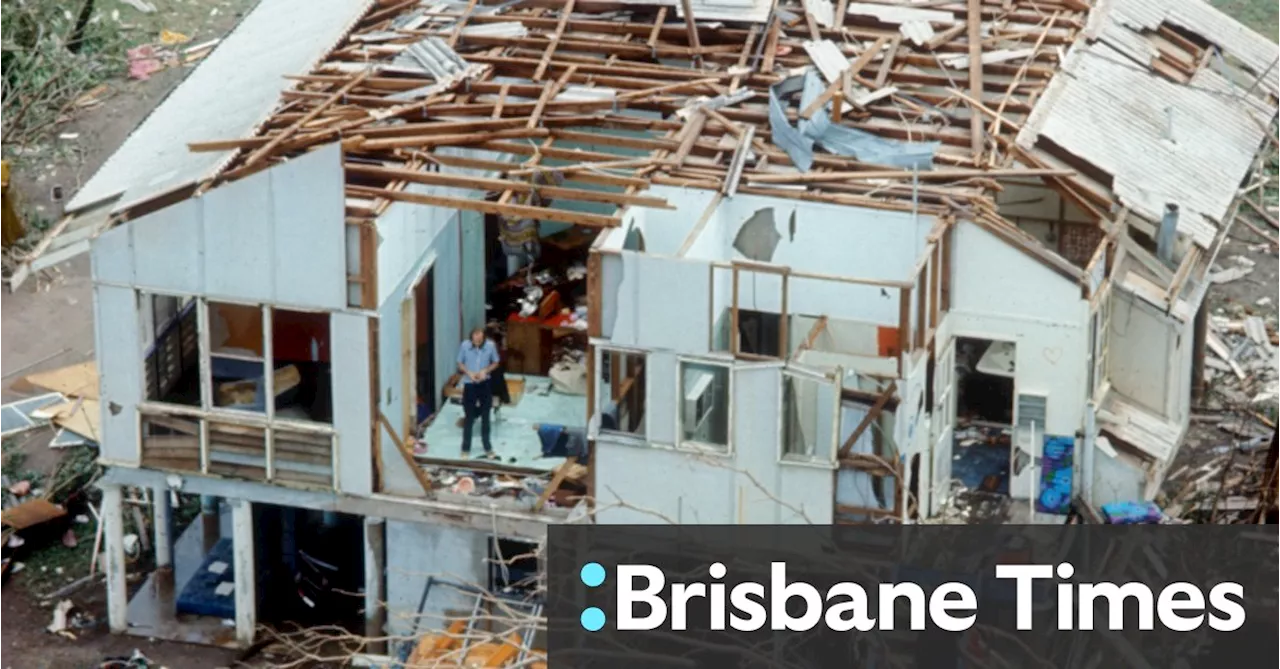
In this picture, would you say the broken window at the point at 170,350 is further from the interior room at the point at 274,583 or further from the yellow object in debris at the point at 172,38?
the yellow object in debris at the point at 172,38

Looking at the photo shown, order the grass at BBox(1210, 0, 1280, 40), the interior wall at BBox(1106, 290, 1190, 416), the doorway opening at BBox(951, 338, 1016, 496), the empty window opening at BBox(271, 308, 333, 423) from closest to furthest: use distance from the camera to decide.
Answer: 1. the empty window opening at BBox(271, 308, 333, 423)
2. the doorway opening at BBox(951, 338, 1016, 496)
3. the interior wall at BBox(1106, 290, 1190, 416)
4. the grass at BBox(1210, 0, 1280, 40)

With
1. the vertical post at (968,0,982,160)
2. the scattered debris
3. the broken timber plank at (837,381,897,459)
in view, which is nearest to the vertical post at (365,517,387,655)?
the scattered debris

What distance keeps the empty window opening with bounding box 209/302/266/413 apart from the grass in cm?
2682

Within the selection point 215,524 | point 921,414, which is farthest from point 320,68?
point 921,414

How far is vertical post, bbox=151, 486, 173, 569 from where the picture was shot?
34906 millimetres

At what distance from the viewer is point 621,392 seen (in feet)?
102

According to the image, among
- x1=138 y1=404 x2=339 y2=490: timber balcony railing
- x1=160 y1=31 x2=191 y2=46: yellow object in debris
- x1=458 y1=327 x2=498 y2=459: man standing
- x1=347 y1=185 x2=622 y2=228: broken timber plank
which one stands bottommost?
x1=138 y1=404 x2=339 y2=490: timber balcony railing

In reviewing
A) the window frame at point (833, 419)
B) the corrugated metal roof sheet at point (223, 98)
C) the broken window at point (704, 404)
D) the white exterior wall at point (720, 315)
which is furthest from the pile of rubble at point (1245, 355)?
the corrugated metal roof sheet at point (223, 98)

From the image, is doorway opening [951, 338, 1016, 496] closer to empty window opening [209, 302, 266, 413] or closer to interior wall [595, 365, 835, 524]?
interior wall [595, 365, 835, 524]

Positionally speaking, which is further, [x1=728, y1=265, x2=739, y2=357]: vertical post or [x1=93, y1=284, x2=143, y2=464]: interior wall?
[x1=93, y1=284, x2=143, y2=464]: interior wall

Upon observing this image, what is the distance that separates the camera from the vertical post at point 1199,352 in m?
38.2

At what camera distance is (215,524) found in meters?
36.0

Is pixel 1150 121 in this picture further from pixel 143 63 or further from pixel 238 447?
pixel 143 63

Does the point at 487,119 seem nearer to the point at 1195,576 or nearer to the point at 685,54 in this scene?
the point at 685,54
